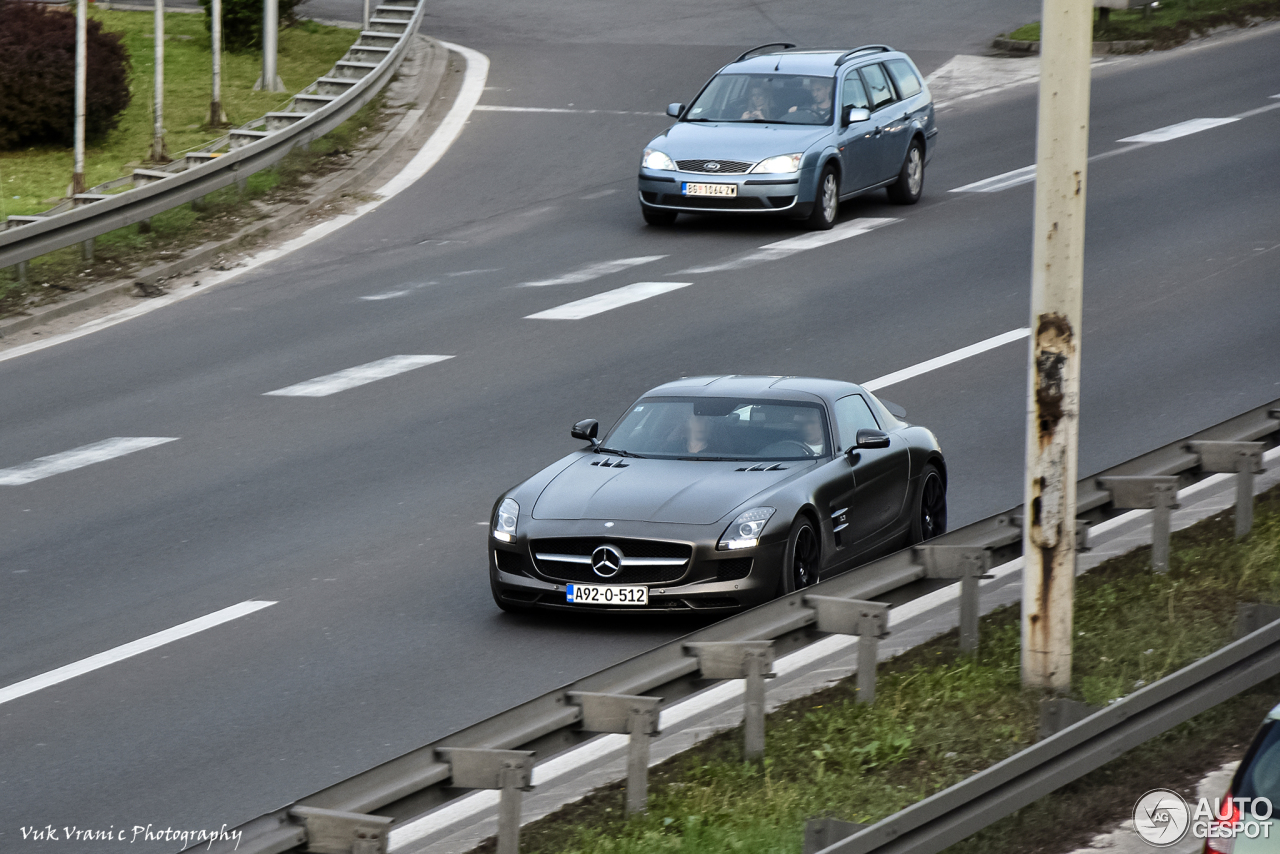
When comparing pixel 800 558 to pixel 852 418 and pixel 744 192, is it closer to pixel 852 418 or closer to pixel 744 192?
pixel 852 418

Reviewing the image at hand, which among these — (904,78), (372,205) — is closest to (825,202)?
(904,78)

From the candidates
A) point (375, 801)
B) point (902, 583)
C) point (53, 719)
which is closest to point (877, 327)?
point (902, 583)

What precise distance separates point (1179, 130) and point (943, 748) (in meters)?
20.2

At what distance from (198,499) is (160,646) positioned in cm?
306

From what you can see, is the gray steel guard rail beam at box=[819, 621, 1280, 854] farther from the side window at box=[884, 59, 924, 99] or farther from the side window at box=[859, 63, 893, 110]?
the side window at box=[884, 59, 924, 99]

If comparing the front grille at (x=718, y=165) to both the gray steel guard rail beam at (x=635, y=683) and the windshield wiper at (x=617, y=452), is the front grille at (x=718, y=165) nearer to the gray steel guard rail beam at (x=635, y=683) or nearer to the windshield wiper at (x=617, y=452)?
the windshield wiper at (x=617, y=452)

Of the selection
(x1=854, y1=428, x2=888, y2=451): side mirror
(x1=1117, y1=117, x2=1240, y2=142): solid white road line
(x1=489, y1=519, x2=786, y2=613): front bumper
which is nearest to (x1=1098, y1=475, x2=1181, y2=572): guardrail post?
(x1=854, y1=428, x2=888, y2=451): side mirror

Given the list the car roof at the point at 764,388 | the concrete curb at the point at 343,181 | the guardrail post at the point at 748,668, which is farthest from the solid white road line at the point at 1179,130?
the guardrail post at the point at 748,668

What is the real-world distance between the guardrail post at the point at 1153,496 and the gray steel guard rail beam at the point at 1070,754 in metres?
2.30

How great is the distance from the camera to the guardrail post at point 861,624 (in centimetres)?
859

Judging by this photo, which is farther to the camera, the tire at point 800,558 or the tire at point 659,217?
the tire at point 659,217

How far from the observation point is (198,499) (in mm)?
13297

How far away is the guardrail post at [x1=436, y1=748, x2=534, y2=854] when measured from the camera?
6.73 meters

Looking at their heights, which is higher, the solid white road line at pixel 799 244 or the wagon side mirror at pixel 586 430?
the solid white road line at pixel 799 244
